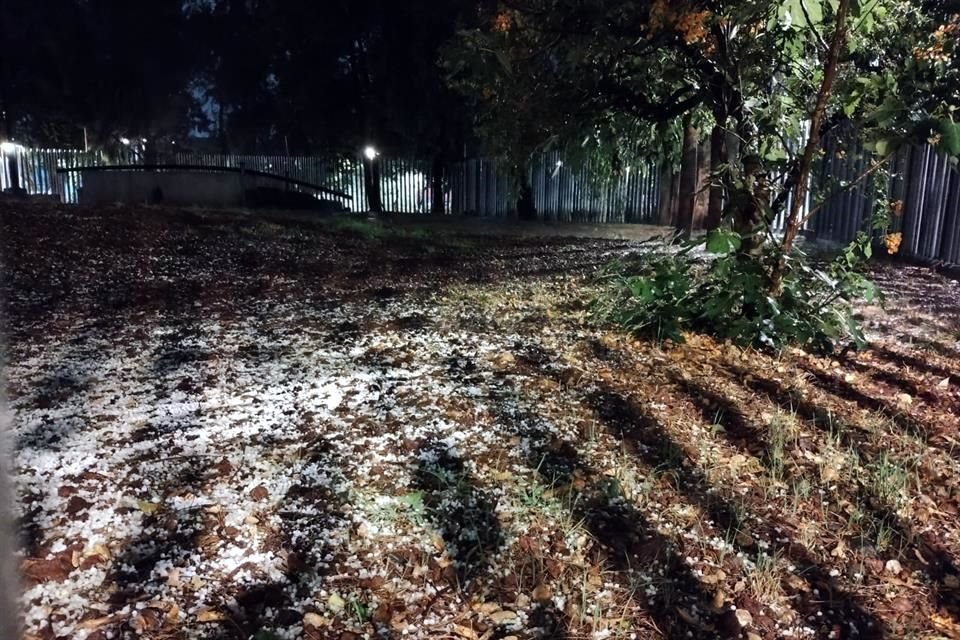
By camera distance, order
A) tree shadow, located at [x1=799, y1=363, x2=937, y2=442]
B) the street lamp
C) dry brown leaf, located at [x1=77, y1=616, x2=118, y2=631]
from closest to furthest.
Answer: dry brown leaf, located at [x1=77, y1=616, x2=118, y2=631] → tree shadow, located at [x1=799, y1=363, x2=937, y2=442] → the street lamp

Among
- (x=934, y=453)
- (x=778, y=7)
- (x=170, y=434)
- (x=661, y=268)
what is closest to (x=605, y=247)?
(x=661, y=268)

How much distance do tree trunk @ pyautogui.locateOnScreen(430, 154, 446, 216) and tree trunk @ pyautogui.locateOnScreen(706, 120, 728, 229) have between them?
1036 centimetres

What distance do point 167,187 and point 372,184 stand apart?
5418 mm

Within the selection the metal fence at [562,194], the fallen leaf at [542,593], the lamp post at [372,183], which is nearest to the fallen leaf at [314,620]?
the fallen leaf at [542,593]

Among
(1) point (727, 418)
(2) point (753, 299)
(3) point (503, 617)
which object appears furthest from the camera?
(2) point (753, 299)

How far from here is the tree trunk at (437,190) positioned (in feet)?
55.5

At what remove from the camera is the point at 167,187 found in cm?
1307

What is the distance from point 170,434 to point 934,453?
10.1 ft

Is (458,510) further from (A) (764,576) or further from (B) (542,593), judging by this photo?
(A) (764,576)

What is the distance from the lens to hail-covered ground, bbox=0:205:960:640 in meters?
1.92

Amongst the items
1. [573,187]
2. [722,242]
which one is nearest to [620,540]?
[722,242]

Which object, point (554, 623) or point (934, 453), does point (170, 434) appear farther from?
point (934, 453)

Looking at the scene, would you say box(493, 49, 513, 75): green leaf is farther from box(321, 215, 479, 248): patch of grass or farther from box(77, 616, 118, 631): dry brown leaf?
box(321, 215, 479, 248): patch of grass

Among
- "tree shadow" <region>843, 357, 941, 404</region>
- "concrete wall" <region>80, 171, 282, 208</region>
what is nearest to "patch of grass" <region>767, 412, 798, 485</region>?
"tree shadow" <region>843, 357, 941, 404</region>
